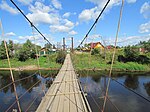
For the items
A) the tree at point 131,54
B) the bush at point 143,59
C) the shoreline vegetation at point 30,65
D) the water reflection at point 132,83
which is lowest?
the water reflection at point 132,83

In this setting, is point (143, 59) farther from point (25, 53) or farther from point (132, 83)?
point (25, 53)

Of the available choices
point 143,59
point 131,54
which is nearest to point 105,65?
point 131,54

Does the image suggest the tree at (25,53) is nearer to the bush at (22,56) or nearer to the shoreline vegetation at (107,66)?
the bush at (22,56)

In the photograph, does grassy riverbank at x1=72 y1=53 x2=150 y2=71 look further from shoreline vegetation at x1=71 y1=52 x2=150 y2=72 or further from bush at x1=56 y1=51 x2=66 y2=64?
bush at x1=56 y1=51 x2=66 y2=64

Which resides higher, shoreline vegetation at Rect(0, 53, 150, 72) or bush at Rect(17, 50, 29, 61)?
bush at Rect(17, 50, 29, 61)

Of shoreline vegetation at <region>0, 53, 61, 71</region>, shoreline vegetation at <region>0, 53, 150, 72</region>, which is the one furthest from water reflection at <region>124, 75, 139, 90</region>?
shoreline vegetation at <region>0, 53, 61, 71</region>

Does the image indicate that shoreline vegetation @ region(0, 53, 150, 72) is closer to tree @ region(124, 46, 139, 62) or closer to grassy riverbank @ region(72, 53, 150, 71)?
grassy riverbank @ region(72, 53, 150, 71)

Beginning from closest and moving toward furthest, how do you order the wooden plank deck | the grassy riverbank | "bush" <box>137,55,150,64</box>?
the wooden plank deck → the grassy riverbank → "bush" <box>137,55,150,64</box>

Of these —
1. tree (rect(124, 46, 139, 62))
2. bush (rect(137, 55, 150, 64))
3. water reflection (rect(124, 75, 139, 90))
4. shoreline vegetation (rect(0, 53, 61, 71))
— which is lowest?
water reflection (rect(124, 75, 139, 90))

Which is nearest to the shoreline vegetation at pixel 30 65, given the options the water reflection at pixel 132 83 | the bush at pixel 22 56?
the bush at pixel 22 56

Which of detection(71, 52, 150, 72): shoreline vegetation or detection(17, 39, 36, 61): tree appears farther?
detection(17, 39, 36, 61): tree

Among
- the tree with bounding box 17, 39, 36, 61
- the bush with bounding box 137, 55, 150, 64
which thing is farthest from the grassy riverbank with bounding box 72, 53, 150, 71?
the tree with bounding box 17, 39, 36, 61

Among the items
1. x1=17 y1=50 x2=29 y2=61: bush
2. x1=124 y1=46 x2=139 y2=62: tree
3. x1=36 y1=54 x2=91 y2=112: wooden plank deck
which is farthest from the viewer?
x1=17 y1=50 x2=29 y2=61: bush

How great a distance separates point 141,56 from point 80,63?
835 centimetres
